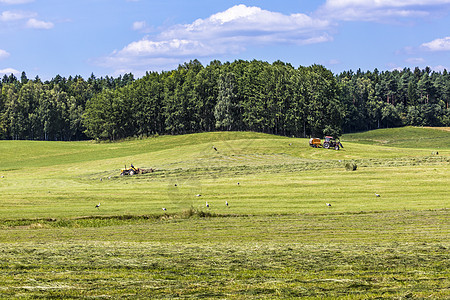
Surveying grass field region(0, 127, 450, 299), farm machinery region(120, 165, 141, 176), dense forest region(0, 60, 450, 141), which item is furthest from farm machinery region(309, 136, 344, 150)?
dense forest region(0, 60, 450, 141)

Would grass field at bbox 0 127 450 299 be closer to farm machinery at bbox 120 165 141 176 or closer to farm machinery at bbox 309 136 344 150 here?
farm machinery at bbox 120 165 141 176

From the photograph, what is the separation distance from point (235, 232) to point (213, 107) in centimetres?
12582

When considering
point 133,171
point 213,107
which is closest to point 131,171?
point 133,171

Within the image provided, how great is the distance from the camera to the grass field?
14.8m

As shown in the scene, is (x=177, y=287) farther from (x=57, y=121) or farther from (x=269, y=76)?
(x=57, y=121)

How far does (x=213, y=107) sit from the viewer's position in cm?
15162

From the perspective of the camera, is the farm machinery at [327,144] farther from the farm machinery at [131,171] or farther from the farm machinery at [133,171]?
the farm machinery at [131,171]

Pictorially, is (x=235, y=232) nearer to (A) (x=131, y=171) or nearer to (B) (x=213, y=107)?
(A) (x=131, y=171)

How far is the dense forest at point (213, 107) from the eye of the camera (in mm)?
129250

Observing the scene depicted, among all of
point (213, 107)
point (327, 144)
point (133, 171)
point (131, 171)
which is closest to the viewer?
point (133, 171)

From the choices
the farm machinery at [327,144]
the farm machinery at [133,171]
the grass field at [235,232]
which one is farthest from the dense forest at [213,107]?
the farm machinery at [133,171]

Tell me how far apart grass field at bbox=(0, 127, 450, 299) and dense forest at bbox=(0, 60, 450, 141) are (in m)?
64.0

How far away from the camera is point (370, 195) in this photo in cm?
3997

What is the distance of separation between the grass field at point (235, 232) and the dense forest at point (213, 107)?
6399 centimetres
